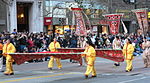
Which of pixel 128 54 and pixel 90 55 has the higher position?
pixel 90 55

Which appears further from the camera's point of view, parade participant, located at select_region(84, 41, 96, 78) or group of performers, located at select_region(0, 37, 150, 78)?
group of performers, located at select_region(0, 37, 150, 78)

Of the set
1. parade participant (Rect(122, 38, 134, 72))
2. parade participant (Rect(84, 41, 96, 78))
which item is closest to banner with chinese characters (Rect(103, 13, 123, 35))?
parade participant (Rect(122, 38, 134, 72))

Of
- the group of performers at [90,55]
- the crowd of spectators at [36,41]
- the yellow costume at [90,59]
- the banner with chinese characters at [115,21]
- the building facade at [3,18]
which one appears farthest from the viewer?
the building facade at [3,18]

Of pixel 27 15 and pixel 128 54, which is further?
pixel 27 15

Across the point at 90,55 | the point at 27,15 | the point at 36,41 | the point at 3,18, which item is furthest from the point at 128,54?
the point at 27,15

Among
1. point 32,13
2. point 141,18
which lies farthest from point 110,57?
point 32,13

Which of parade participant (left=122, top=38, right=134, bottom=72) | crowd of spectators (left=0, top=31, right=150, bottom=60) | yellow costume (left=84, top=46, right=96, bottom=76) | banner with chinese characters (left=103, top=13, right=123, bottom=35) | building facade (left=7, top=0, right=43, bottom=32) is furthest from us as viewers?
building facade (left=7, top=0, right=43, bottom=32)

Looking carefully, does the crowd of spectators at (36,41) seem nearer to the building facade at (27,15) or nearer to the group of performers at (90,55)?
the group of performers at (90,55)

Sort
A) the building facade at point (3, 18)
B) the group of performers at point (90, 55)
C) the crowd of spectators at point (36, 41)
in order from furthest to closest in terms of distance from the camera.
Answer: the building facade at point (3, 18) → the crowd of spectators at point (36, 41) → the group of performers at point (90, 55)

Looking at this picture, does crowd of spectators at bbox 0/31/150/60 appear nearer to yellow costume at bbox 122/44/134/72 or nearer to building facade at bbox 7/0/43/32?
yellow costume at bbox 122/44/134/72

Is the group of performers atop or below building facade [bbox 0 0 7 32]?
below

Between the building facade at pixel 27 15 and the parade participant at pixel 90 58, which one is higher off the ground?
the building facade at pixel 27 15

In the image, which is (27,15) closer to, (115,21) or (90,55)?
(115,21)

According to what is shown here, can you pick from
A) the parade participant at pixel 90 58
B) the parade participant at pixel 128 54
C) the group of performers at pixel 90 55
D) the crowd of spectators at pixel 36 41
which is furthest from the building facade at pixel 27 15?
the parade participant at pixel 90 58
